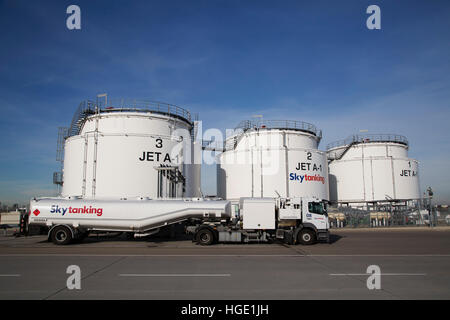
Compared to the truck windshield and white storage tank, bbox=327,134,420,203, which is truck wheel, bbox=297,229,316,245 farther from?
white storage tank, bbox=327,134,420,203

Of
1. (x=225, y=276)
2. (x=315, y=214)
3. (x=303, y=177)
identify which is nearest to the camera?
(x=225, y=276)

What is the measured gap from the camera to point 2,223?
32875 mm

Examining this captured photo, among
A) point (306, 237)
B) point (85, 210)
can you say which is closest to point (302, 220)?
point (306, 237)

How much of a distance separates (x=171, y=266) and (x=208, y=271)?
1.89 meters

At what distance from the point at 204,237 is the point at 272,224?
470 cm

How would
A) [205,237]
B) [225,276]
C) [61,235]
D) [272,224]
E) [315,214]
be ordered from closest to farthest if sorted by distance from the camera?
1. [225,276]
2. [205,237]
3. [61,235]
4. [272,224]
5. [315,214]

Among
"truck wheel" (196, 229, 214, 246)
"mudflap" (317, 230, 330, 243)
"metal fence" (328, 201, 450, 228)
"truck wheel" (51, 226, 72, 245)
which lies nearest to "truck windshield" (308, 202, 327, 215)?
"mudflap" (317, 230, 330, 243)

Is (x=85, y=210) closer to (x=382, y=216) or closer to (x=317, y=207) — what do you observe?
(x=317, y=207)

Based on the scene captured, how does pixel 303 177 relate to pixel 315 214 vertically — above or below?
above

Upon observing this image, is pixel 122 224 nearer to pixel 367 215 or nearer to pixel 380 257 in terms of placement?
pixel 380 257

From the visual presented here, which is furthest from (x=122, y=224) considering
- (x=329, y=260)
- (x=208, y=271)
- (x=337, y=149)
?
(x=337, y=149)

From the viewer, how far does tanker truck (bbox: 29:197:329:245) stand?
21562mm

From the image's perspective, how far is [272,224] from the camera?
21.8m

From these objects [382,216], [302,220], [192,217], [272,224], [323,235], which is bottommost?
[323,235]
